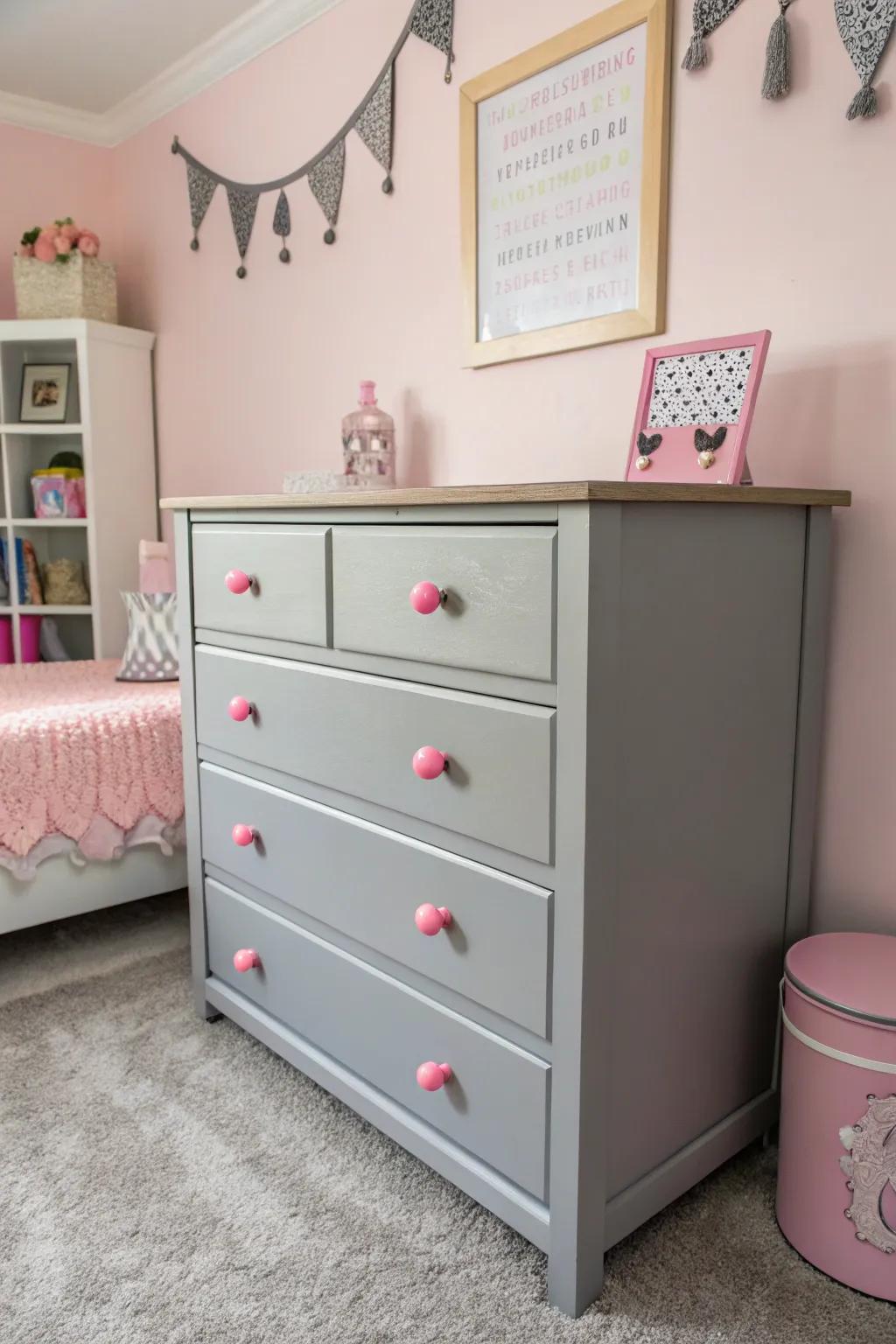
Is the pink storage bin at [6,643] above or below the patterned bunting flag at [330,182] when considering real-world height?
below

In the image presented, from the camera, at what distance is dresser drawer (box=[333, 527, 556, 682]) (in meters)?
1.12

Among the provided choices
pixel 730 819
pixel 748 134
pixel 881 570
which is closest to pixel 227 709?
pixel 730 819

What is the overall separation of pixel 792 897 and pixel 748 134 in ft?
3.82

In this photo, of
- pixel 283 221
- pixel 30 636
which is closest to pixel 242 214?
pixel 283 221

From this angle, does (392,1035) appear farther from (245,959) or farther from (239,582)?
(239,582)

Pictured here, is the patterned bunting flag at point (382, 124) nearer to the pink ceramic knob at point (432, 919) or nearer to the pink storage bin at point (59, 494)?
the pink storage bin at point (59, 494)

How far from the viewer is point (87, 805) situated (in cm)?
206

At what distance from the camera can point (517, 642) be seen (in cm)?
115

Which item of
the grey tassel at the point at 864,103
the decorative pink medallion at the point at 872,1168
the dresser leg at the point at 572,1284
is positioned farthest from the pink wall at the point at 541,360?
the dresser leg at the point at 572,1284

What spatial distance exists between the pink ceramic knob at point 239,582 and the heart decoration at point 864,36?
3.66ft

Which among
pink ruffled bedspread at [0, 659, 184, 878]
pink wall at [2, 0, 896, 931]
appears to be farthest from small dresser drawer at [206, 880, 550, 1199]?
pink wall at [2, 0, 896, 931]

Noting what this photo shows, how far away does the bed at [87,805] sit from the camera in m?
1.99

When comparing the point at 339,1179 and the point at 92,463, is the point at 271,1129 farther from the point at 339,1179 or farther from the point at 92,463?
the point at 92,463

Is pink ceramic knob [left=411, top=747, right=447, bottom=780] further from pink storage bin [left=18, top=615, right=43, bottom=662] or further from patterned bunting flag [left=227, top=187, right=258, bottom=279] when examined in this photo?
pink storage bin [left=18, top=615, right=43, bottom=662]
